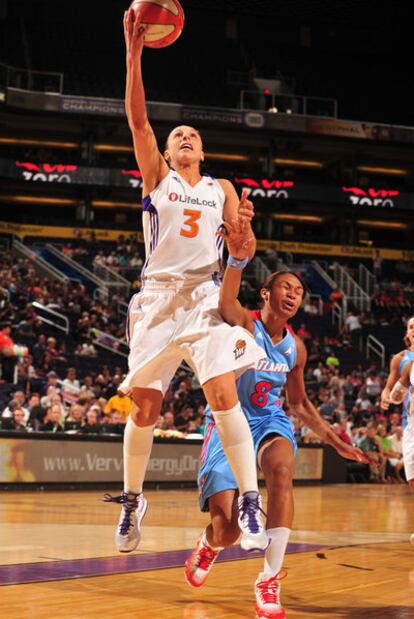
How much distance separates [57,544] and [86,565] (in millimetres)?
1421

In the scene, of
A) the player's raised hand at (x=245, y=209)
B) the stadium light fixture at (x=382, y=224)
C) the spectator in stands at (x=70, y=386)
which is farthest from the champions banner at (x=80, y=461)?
the stadium light fixture at (x=382, y=224)

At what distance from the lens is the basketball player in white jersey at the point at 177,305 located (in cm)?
528

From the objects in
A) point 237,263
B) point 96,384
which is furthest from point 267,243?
point 237,263

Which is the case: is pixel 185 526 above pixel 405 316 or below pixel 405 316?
below

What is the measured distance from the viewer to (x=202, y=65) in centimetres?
4153

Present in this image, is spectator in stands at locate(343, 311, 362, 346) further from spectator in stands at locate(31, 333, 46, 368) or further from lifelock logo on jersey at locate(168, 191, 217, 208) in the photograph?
lifelock logo on jersey at locate(168, 191, 217, 208)

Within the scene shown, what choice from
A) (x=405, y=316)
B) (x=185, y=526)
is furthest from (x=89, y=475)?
(x=405, y=316)

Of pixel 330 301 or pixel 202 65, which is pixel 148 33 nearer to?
pixel 330 301

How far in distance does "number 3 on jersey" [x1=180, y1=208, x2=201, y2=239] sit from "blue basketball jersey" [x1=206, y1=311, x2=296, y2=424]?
0.78 m

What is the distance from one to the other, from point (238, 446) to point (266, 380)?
2.34ft

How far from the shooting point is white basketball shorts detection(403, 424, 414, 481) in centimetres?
905

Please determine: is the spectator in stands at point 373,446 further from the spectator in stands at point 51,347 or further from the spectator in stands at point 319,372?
the spectator in stands at point 51,347

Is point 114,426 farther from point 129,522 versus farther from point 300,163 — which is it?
point 300,163

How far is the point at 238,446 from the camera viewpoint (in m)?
5.22
